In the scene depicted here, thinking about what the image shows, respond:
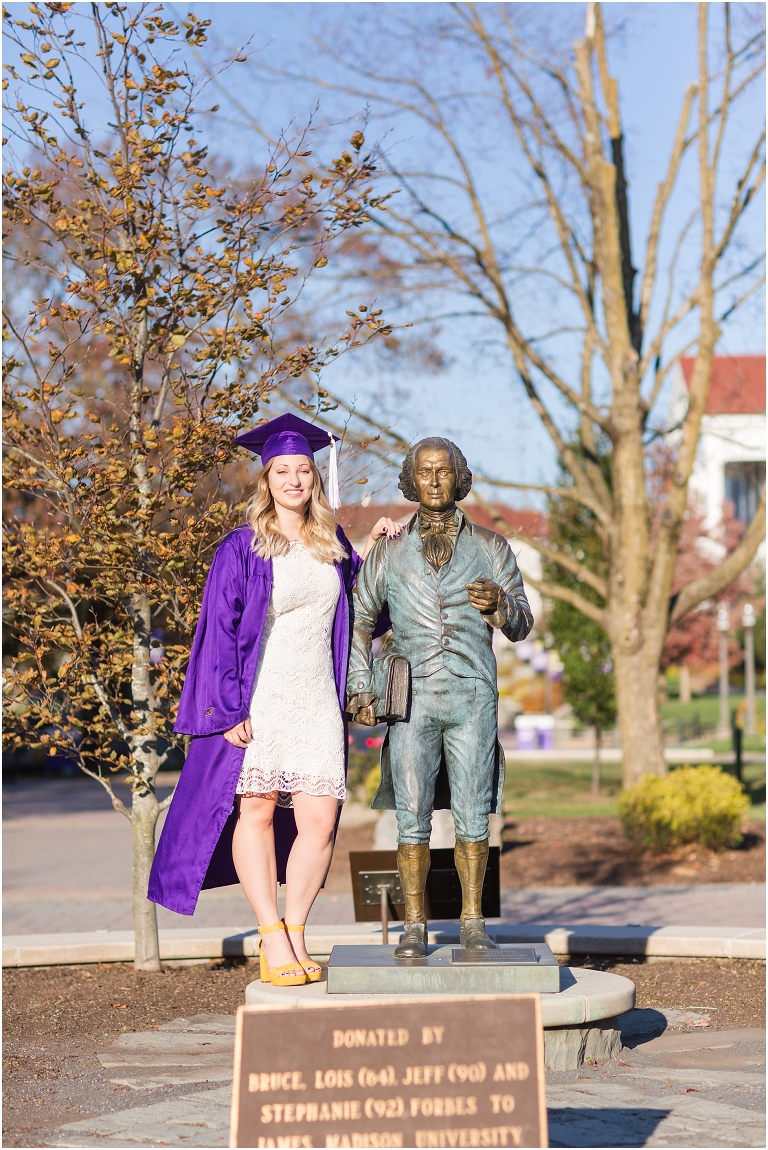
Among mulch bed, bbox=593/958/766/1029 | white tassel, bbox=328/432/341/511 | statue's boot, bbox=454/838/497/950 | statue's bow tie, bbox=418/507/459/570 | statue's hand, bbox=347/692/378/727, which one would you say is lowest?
mulch bed, bbox=593/958/766/1029

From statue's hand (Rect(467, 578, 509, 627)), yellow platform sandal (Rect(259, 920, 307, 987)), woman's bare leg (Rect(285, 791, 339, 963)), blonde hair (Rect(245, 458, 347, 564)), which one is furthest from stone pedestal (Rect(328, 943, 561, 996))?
blonde hair (Rect(245, 458, 347, 564))

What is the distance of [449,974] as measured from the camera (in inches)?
187

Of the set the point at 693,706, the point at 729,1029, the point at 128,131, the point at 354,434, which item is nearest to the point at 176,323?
the point at 128,131

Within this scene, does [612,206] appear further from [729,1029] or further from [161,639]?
[729,1029]

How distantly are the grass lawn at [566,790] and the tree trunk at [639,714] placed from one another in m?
2.55

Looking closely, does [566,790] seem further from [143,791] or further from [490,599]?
[490,599]

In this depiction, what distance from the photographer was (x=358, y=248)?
1309 centimetres

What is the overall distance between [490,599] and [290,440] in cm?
107

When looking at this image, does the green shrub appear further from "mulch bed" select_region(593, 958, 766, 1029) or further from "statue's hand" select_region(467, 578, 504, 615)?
"statue's hand" select_region(467, 578, 504, 615)

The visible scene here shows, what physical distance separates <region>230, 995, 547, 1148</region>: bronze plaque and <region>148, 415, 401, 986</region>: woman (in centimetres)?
164

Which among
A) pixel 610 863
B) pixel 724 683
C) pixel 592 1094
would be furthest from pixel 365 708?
pixel 724 683

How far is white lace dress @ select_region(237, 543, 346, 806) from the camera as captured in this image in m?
5.21

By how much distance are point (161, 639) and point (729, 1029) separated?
3570 mm

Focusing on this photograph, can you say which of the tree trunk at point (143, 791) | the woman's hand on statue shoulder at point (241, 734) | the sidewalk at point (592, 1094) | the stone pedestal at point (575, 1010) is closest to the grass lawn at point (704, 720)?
the tree trunk at point (143, 791)
